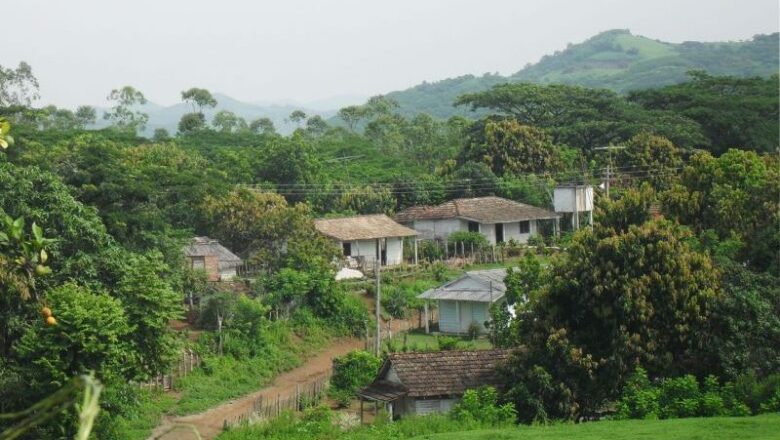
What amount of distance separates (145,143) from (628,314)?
36.2 metres

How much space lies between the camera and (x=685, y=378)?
21.6 m

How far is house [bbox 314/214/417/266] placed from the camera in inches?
1593

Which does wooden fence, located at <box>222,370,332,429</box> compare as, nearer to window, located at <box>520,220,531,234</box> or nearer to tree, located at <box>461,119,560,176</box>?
window, located at <box>520,220,531,234</box>

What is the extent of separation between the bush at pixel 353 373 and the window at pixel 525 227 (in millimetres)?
20290

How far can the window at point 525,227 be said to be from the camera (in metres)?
46.0

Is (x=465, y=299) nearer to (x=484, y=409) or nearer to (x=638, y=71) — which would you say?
(x=484, y=409)

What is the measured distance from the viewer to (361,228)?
41250 mm

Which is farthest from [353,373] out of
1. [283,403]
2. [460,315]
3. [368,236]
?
[368,236]

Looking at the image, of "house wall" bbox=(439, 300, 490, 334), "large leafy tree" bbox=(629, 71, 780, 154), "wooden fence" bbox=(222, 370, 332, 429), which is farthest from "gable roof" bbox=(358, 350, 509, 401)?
"large leafy tree" bbox=(629, 71, 780, 154)

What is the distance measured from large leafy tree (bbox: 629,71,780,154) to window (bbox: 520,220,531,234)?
→ 15.2m

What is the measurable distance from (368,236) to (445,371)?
17.5 metres

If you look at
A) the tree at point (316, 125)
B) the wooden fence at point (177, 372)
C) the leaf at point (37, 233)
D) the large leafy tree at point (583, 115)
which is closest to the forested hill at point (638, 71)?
the tree at point (316, 125)

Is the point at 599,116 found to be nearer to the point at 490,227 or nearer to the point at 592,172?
the point at 592,172

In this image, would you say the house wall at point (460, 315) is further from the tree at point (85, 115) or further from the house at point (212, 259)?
the tree at point (85, 115)
